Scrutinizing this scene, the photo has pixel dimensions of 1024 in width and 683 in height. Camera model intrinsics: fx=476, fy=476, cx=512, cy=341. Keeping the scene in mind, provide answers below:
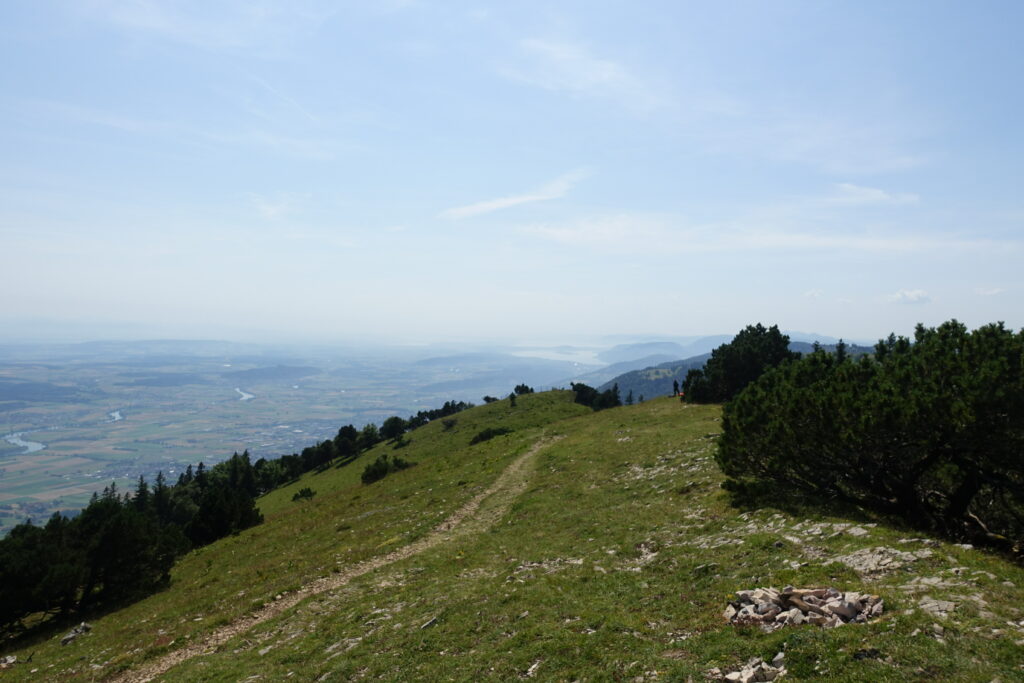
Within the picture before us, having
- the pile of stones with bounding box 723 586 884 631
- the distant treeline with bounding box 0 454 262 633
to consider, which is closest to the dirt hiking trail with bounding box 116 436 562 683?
the distant treeline with bounding box 0 454 262 633

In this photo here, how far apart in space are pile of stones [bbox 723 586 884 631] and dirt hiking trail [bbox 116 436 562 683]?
18.3 metres

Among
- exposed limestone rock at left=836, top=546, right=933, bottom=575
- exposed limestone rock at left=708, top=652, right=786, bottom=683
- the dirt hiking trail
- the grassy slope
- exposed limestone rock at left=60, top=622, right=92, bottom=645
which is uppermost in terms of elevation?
exposed limestone rock at left=836, top=546, right=933, bottom=575

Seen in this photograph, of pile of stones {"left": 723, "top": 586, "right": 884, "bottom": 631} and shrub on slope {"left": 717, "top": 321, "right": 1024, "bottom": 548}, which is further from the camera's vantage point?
shrub on slope {"left": 717, "top": 321, "right": 1024, "bottom": 548}

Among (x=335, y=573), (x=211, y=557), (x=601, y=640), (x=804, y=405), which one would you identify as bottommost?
(x=211, y=557)

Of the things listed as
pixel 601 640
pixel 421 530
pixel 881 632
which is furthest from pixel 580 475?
pixel 881 632

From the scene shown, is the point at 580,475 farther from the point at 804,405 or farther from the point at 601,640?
the point at 601,640

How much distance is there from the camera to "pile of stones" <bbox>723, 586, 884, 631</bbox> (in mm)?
10914

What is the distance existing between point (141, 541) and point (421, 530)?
18.6 m

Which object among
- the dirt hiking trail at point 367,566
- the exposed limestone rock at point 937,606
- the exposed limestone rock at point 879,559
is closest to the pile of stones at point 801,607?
the exposed limestone rock at point 937,606

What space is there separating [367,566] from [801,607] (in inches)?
838

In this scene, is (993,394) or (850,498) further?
(850,498)

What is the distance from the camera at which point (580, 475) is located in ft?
119

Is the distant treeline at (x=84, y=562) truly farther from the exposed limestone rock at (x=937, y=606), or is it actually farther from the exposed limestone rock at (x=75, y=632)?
the exposed limestone rock at (x=937, y=606)

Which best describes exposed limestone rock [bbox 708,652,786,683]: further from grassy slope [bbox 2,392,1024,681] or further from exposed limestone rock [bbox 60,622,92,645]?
exposed limestone rock [bbox 60,622,92,645]
